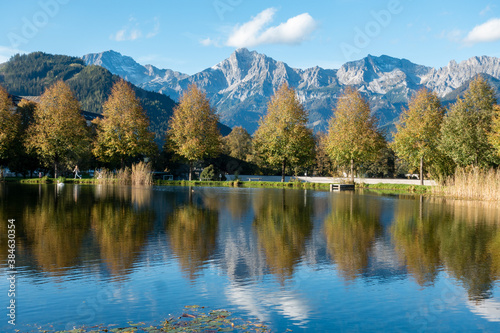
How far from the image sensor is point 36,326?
6551 millimetres

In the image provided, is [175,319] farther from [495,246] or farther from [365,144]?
[365,144]

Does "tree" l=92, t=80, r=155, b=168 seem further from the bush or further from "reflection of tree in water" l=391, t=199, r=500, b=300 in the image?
"reflection of tree in water" l=391, t=199, r=500, b=300

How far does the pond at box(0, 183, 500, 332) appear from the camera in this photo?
7273mm

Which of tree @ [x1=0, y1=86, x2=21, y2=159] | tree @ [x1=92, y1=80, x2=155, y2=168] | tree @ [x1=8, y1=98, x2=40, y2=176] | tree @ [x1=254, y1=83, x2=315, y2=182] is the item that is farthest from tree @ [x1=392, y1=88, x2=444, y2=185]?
tree @ [x1=0, y1=86, x2=21, y2=159]

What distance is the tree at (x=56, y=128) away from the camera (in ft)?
191

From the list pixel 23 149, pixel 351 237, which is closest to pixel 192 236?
pixel 351 237

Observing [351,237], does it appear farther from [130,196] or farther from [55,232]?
[130,196]

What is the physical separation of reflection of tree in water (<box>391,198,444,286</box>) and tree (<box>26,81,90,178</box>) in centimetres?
4981

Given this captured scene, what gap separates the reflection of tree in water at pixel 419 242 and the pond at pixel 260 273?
0.06 m

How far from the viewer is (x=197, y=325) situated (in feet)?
21.8

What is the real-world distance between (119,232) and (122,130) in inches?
1891

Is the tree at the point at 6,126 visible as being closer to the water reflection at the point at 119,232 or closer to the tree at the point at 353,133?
the water reflection at the point at 119,232

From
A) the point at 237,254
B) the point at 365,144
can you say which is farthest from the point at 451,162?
the point at 237,254

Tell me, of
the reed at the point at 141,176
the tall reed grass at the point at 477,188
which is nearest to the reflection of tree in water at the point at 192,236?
the tall reed grass at the point at 477,188
